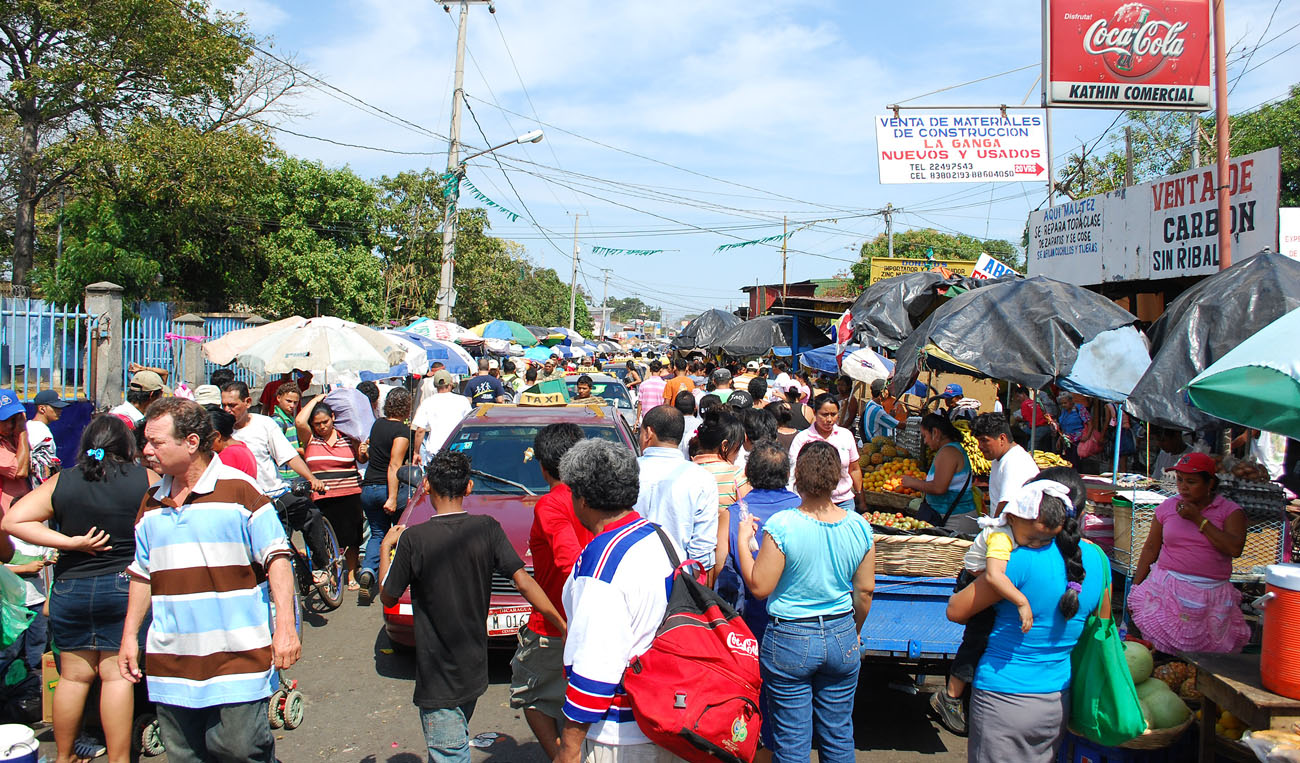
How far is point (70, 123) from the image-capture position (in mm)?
18297

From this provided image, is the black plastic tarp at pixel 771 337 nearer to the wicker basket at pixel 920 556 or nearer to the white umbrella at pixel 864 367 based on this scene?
the white umbrella at pixel 864 367

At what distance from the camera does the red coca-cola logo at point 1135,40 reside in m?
8.62

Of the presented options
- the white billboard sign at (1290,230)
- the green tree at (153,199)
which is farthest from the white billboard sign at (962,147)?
the green tree at (153,199)

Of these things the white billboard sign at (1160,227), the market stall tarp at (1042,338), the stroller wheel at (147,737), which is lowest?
the stroller wheel at (147,737)

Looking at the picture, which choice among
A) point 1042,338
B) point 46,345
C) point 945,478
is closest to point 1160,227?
point 1042,338

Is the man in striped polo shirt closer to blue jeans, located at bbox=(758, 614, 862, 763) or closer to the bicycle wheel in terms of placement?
blue jeans, located at bbox=(758, 614, 862, 763)

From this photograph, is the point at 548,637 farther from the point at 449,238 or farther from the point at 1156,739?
the point at 449,238

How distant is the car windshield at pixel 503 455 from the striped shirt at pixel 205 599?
317 cm

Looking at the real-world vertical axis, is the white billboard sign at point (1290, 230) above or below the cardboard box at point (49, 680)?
above

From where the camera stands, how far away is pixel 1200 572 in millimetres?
4480

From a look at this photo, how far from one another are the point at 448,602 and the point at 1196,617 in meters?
3.82

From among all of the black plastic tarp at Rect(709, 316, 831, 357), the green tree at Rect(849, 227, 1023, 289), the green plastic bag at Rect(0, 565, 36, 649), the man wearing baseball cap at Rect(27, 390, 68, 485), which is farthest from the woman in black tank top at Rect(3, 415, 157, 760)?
the green tree at Rect(849, 227, 1023, 289)

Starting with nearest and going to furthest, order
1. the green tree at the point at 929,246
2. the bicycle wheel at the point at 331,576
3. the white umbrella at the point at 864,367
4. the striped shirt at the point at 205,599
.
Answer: the striped shirt at the point at 205,599 → the bicycle wheel at the point at 331,576 → the white umbrella at the point at 864,367 → the green tree at the point at 929,246

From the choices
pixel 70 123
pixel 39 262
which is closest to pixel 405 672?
pixel 70 123
